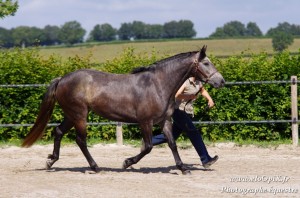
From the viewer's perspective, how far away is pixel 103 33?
55562 millimetres

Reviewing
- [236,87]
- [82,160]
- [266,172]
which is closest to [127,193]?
[266,172]

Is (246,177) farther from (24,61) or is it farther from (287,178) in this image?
(24,61)

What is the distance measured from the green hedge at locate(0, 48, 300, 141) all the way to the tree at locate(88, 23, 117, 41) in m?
41.3

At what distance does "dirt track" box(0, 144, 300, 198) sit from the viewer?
7.68 metres

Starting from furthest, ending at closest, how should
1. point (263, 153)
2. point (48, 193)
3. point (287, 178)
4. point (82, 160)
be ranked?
point (263, 153) < point (82, 160) < point (287, 178) < point (48, 193)

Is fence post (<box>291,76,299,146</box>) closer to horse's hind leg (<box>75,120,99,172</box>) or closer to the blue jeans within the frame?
the blue jeans

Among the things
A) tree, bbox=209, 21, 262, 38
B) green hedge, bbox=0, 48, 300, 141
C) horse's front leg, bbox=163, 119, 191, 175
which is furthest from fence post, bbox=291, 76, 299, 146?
tree, bbox=209, 21, 262, 38

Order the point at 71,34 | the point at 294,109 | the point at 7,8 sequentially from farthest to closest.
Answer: the point at 71,34 → the point at 7,8 → the point at 294,109

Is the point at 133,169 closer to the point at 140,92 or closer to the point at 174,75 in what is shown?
the point at 140,92

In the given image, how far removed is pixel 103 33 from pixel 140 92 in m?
47.0

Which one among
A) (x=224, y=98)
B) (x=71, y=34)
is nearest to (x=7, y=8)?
(x=224, y=98)

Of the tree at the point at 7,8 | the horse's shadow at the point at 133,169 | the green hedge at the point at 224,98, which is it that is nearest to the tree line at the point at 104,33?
the tree at the point at 7,8

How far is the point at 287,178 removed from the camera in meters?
8.66

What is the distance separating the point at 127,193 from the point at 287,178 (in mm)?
2351
